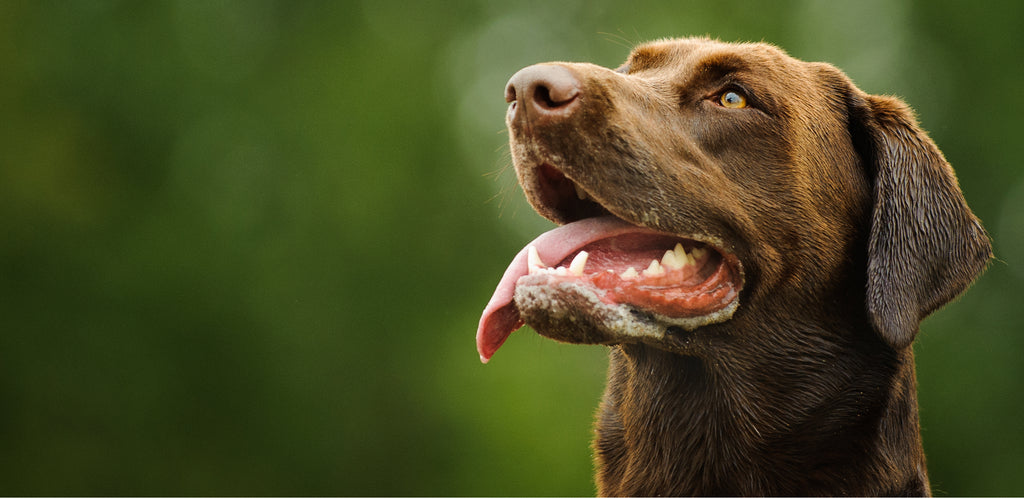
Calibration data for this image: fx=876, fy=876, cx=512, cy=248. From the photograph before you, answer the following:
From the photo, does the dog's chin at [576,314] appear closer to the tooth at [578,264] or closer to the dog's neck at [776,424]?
the tooth at [578,264]

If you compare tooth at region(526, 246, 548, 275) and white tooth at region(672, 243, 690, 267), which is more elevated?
tooth at region(526, 246, 548, 275)


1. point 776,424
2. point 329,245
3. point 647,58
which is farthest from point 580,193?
point 329,245

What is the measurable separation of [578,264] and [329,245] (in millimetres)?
10918

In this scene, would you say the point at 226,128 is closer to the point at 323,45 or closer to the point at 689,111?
the point at 323,45

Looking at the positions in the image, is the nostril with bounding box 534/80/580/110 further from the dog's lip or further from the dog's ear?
the dog's ear

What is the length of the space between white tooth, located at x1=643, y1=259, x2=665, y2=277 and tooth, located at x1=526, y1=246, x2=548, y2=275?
1.06 ft

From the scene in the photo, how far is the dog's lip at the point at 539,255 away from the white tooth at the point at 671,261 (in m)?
0.07

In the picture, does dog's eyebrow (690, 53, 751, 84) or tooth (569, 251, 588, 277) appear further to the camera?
dog's eyebrow (690, 53, 751, 84)

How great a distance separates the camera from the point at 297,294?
506 inches

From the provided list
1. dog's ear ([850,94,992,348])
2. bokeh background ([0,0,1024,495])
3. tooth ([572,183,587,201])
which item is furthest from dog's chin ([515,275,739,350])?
bokeh background ([0,0,1024,495])

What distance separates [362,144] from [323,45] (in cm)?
177

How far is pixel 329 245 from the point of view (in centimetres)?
1323

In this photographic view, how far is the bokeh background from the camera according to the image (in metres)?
10.8

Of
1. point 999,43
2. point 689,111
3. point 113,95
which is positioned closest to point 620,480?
point 689,111
